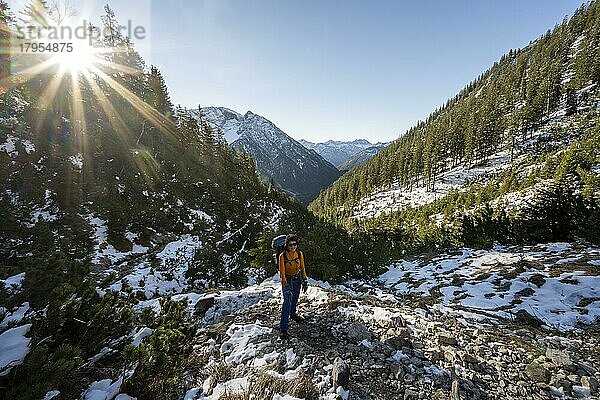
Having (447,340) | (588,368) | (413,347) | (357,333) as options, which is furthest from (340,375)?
(588,368)

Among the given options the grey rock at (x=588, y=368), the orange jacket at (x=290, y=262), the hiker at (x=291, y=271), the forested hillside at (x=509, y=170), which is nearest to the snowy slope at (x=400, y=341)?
the grey rock at (x=588, y=368)

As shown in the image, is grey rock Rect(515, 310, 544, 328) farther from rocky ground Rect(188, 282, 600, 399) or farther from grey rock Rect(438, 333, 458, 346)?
grey rock Rect(438, 333, 458, 346)

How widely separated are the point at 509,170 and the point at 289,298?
5907cm

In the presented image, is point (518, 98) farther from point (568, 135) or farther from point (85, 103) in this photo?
point (85, 103)

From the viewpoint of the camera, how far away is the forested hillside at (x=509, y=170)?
53.4 ft

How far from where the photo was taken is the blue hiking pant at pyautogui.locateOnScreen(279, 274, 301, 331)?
5688 mm

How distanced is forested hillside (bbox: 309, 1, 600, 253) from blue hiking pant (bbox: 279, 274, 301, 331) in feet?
48.4

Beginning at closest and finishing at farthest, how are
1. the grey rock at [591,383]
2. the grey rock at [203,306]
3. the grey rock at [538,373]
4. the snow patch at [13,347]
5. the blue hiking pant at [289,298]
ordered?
the snow patch at [13,347] → the grey rock at [591,383] → the grey rock at [538,373] → the blue hiking pant at [289,298] → the grey rock at [203,306]

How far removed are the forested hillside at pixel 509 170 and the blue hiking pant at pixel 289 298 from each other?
48.4ft

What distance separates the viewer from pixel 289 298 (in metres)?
5.97

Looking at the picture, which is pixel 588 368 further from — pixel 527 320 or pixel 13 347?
pixel 13 347

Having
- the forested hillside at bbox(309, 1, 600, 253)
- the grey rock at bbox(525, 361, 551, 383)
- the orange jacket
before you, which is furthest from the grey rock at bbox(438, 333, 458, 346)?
the forested hillside at bbox(309, 1, 600, 253)

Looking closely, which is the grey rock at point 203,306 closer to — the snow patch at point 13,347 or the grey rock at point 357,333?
the grey rock at point 357,333

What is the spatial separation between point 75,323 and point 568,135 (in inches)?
3022
